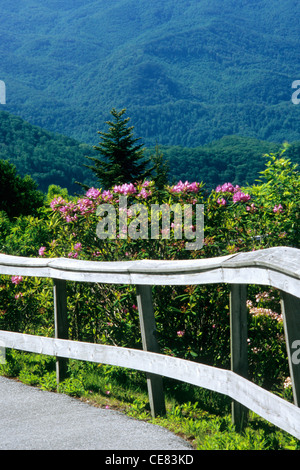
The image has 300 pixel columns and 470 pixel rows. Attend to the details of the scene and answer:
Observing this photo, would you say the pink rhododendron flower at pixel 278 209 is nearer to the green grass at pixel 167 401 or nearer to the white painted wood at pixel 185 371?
the green grass at pixel 167 401

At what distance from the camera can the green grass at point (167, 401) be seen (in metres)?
3.06

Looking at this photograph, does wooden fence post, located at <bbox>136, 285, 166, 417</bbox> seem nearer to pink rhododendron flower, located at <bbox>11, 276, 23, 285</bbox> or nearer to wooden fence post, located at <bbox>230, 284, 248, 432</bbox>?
wooden fence post, located at <bbox>230, 284, 248, 432</bbox>

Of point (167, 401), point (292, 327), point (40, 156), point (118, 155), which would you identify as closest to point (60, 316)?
point (167, 401)

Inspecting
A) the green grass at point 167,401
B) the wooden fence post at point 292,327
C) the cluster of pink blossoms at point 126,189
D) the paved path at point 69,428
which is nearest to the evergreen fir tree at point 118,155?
the cluster of pink blossoms at point 126,189

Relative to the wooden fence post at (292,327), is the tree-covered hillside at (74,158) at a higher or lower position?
higher

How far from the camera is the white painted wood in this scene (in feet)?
8.59

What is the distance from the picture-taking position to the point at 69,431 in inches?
135

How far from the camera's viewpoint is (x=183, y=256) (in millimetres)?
4816

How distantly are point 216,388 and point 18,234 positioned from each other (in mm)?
5446

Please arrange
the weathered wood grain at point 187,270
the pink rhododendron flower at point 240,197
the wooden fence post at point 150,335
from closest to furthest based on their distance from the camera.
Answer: the weathered wood grain at point 187,270 < the wooden fence post at point 150,335 < the pink rhododendron flower at point 240,197

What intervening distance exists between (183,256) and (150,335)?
49.3 inches

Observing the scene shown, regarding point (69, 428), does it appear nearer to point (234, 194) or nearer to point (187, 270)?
point (187, 270)

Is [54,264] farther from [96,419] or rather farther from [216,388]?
[216,388]
